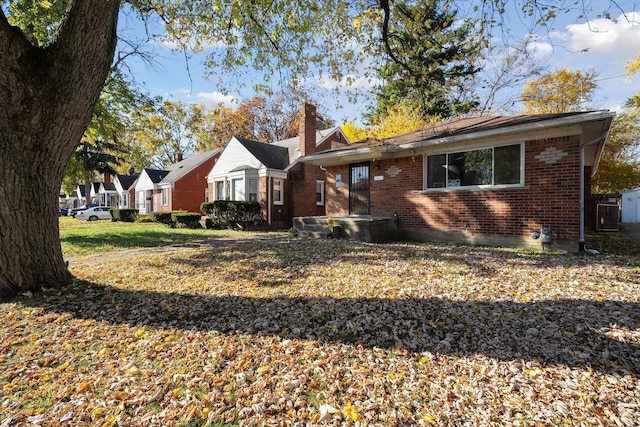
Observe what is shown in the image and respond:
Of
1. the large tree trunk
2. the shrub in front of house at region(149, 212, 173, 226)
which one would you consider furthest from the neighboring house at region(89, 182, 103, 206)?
the large tree trunk

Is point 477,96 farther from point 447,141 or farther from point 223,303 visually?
point 223,303

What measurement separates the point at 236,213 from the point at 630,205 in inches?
1209

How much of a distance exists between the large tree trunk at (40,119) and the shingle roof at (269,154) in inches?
525

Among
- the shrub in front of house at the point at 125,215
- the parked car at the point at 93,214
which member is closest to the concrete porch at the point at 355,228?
the shrub in front of house at the point at 125,215

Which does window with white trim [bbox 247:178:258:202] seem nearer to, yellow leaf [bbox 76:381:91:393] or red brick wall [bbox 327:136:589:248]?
red brick wall [bbox 327:136:589:248]

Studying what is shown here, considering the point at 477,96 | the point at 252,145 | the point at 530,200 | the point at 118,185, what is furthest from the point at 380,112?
the point at 118,185

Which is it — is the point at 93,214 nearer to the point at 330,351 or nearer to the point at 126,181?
the point at 126,181

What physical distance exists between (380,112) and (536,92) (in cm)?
1139

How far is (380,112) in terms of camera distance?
23.9m

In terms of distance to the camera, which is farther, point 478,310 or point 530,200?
point 530,200

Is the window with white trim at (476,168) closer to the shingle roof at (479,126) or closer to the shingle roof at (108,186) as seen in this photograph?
the shingle roof at (479,126)

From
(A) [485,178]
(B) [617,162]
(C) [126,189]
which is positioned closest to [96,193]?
(C) [126,189]

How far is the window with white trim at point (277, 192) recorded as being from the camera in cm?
1812

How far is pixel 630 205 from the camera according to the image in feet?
83.1
